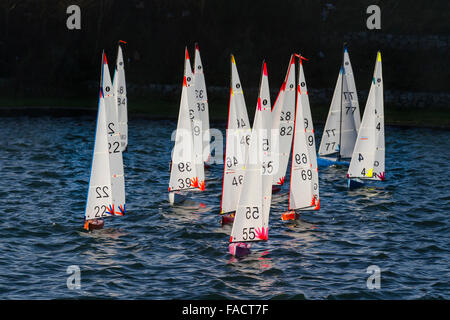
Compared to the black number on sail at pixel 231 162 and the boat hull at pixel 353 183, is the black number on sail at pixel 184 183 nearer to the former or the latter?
the black number on sail at pixel 231 162

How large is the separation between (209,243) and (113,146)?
616cm

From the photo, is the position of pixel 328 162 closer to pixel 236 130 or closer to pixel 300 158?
pixel 300 158

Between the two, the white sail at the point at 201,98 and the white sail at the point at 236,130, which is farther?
the white sail at the point at 201,98

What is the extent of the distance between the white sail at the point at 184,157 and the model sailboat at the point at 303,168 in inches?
218

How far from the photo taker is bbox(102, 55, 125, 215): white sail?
3088cm

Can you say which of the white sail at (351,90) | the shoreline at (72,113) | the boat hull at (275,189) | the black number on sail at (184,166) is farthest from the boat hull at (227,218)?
the shoreline at (72,113)

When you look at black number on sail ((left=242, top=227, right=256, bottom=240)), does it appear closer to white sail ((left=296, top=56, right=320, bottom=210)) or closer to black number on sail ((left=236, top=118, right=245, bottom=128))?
black number on sail ((left=236, top=118, right=245, bottom=128))

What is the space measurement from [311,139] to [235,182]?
521cm

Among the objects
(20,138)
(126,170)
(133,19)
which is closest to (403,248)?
(126,170)

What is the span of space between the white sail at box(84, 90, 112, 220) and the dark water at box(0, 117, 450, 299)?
1387mm

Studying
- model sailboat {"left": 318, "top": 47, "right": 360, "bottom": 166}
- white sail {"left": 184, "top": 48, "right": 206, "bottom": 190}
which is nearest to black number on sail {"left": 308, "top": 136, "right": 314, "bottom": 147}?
white sail {"left": 184, "top": 48, "right": 206, "bottom": 190}

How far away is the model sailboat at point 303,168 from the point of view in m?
32.8
